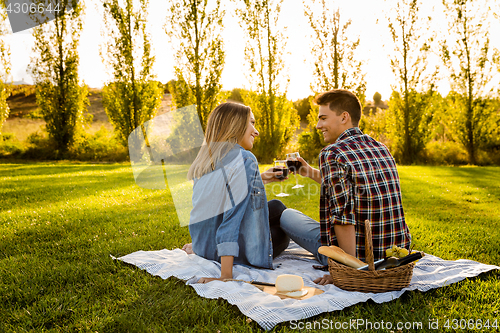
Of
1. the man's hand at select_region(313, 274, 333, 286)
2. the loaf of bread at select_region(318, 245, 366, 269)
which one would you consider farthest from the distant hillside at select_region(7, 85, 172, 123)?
the loaf of bread at select_region(318, 245, 366, 269)

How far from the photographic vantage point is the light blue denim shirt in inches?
118

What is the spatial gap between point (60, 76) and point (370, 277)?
20694mm

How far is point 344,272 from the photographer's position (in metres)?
2.79

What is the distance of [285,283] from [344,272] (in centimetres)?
51

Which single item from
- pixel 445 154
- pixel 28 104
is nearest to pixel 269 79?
pixel 445 154

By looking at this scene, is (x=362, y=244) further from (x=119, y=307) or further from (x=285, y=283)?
(x=119, y=307)

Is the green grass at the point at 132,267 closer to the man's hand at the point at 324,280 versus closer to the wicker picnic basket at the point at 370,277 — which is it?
the wicker picnic basket at the point at 370,277

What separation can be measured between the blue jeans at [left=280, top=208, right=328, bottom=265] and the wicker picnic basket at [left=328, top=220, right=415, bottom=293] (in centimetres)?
63

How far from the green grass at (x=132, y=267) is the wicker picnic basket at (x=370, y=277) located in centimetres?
13

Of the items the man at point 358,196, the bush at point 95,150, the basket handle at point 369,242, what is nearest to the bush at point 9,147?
the bush at point 95,150

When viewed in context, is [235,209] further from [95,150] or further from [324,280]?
[95,150]

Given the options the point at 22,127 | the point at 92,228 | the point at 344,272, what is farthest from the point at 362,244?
the point at 22,127

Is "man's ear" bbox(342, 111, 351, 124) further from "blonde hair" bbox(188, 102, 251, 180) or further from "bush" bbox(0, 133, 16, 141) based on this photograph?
"bush" bbox(0, 133, 16, 141)

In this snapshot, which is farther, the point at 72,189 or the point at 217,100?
Result: the point at 217,100
